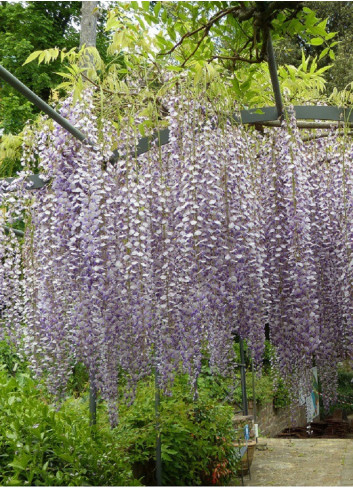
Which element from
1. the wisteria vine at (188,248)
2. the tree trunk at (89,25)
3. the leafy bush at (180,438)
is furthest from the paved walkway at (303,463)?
the tree trunk at (89,25)

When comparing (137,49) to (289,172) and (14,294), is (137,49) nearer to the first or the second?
(289,172)

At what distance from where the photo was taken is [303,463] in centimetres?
728

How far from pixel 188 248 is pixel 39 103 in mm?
997

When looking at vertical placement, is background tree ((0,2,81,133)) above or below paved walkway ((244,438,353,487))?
above

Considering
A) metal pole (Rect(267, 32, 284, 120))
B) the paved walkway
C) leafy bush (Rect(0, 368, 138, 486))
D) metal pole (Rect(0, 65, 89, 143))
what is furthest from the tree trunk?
the paved walkway

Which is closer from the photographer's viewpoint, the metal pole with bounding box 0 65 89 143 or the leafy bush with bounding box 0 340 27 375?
the metal pole with bounding box 0 65 89 143

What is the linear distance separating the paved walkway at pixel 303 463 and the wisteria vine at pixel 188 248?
3222mm

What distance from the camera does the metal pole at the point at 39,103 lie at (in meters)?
2.74

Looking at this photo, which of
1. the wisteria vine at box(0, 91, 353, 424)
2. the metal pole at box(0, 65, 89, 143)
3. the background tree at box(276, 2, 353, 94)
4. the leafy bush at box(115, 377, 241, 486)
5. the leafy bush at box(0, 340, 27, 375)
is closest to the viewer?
the metal pole at box(0, 65, 89, 143)

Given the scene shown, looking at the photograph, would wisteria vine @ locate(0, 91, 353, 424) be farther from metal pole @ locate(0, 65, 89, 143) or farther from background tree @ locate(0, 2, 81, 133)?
background tree @ locate(0, 2, 81, 133)

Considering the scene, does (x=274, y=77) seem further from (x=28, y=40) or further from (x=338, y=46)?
(x=338, y=46)

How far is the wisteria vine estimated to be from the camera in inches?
121

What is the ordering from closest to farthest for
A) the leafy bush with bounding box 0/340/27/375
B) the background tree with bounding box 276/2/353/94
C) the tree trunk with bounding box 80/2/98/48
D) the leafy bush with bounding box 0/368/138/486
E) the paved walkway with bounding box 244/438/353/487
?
the leafy bush with bounding box 0/368/138/486, the leafy bush with bounding box 0/340/27/375, the paved walkway with bounding box 244/438/353/487, the tree trunk with bounding box 80/2/98/48, the background tree with bounding box 276/2/353/94

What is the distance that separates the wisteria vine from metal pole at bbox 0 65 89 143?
11 centimetres
